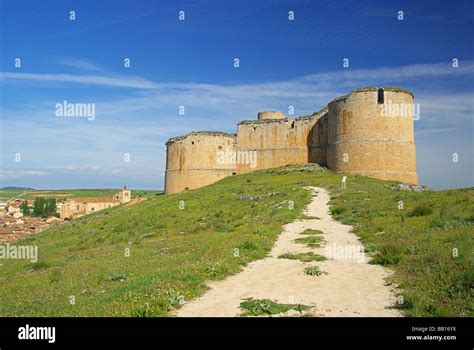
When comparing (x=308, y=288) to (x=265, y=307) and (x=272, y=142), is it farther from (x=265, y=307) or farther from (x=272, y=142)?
(x=272, y=142)

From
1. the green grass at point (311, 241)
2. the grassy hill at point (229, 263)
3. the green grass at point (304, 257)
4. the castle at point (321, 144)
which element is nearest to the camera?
the grassy hill at point (229, 263)

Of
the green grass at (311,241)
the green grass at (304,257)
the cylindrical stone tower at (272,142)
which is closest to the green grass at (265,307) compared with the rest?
the green grass at (304,257)

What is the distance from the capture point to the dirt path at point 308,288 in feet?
23.0

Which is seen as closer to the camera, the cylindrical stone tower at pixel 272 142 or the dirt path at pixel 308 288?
the dirt path at pixel 308 288

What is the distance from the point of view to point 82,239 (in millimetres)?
27031

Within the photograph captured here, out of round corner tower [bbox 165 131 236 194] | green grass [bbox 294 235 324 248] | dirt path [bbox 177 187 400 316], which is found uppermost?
round corner tower [bbox 165 131 236 194]

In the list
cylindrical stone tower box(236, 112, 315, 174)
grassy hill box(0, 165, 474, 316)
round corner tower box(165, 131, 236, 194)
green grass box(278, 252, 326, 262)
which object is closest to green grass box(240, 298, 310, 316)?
grassy hill box(0, 165, 474, 316)

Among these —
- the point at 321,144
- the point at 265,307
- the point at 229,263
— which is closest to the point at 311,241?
the point at 229,263

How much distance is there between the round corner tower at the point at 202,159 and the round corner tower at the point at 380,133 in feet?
59.1

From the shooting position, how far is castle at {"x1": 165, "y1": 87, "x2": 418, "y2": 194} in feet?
135

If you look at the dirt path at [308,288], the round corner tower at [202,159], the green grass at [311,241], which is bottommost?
the dirt path at [308,288]

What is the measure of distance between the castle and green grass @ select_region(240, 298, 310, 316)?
37140mm

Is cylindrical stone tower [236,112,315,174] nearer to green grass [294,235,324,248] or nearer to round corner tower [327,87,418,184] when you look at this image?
round corner tower [327,87,418,184]

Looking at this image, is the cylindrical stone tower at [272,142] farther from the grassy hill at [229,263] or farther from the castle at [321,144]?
the grassy hill at [229,263]
